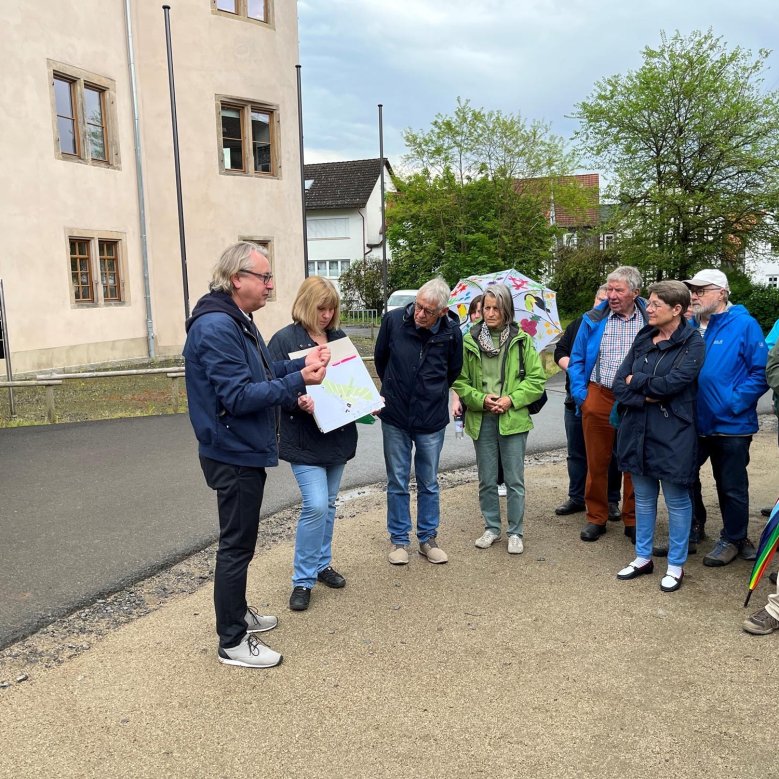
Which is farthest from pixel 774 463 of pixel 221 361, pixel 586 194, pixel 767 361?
pixel 586 194

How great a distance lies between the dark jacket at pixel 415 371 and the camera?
502 cm

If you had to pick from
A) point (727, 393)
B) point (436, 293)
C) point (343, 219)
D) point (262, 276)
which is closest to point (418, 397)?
point (436, 293)

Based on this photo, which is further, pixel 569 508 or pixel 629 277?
pixel 569 508

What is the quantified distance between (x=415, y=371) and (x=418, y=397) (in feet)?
0.57

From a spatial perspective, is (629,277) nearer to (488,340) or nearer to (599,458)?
(488,340)

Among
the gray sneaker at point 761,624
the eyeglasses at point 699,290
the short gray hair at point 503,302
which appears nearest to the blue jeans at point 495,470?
the short gray hair at point 503,302

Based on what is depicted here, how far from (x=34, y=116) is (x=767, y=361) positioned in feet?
50.3

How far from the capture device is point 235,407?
A: 3420mm

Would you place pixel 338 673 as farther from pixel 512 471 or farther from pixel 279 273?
pixel 279 273

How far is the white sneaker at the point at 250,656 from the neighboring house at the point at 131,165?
43.4 feet

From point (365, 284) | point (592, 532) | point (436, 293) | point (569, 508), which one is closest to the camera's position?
point (436, 293)

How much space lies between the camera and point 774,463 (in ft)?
25.5

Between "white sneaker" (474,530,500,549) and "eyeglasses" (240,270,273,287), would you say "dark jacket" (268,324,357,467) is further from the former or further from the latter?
"white sneaker" (474,530,500,549)

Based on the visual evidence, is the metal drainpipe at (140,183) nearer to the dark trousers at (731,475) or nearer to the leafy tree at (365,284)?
the dark trousers at (731,475)
